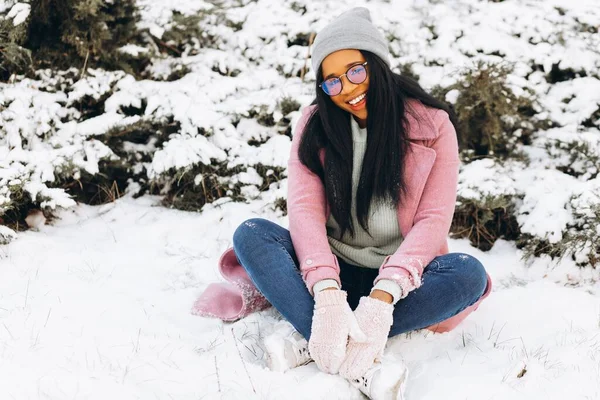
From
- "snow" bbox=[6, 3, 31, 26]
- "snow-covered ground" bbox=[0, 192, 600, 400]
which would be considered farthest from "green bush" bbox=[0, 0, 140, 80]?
"snow-covered ground" bbox=[0, 192, 600, 400]

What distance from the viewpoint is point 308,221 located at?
2.39 metres

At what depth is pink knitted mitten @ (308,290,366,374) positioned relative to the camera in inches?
78.3

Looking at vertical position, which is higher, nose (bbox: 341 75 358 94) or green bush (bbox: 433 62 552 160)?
nose (bbox: 341 75 358 94)

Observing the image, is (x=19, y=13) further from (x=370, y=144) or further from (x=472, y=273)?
(x=472, y=273)

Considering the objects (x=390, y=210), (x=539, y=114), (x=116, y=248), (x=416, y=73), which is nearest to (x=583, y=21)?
(x=539, y=114)

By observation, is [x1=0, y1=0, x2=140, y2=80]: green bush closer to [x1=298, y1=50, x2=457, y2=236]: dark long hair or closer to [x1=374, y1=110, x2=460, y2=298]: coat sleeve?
[x1=298, y1=50, x2=457, y2=236]: dark long hair

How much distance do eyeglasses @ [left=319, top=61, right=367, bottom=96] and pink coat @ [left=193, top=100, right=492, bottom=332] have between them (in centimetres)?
29

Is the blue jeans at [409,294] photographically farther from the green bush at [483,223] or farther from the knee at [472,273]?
the green bush at [483,223]

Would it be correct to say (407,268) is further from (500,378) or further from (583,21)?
(583,21)

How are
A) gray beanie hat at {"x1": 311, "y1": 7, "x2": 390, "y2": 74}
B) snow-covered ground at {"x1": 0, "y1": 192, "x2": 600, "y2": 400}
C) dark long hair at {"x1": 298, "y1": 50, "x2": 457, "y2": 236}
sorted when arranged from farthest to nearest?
dark long hair at {"x1": 298, "y1": 50, "x2": 457, "y2": 236} → gray beanie hat at {"x1": 311, "y1": 7, "x2": 390, "y2": 74} → snow-covered ground at {"x1": 0, "y1": 192, "x2": 600, "y2": 400}

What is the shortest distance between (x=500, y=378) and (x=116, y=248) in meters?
2.23

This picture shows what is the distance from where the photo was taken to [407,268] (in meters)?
2.14

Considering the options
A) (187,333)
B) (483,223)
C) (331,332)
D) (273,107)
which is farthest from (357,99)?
(273,107)

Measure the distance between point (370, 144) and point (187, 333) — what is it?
3.81 feet
